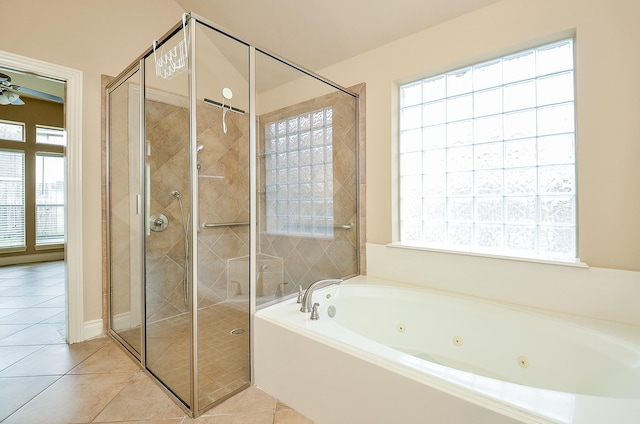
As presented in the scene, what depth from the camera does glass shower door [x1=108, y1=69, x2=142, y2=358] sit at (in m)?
2.07

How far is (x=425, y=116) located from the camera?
2.39 meters

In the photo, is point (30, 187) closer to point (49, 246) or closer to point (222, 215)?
point (49, 246)

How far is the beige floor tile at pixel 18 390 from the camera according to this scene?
1.59m

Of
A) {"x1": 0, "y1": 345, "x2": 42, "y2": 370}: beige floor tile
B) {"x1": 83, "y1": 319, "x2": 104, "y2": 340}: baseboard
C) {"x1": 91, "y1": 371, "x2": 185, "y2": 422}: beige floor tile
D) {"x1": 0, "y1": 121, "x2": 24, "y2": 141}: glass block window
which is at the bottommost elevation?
{"x1": 91, "y1": 371, "x2": 185, "y2": 422}: beige floor tile

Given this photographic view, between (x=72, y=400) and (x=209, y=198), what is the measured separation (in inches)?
51.3

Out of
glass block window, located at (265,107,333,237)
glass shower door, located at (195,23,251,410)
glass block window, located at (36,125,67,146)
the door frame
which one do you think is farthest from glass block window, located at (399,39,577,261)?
glass block window, located at (36,125,67,146)

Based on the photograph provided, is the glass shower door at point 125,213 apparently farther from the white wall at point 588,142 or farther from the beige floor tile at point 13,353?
the white wall at point 588,142

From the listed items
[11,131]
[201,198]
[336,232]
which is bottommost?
[336,232]

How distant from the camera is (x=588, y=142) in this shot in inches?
65.1

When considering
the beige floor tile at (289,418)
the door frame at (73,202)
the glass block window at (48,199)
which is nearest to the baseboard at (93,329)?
the door frame at (73,202)

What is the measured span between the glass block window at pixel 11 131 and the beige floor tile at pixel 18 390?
528 centimetres

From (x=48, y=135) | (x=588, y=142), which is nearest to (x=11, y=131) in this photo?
(x=48, y=135)

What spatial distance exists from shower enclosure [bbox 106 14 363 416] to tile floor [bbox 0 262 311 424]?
0.09m

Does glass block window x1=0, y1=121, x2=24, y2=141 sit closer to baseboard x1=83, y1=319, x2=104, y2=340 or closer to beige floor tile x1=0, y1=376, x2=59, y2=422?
baseboard x1=83, y1=319, x2=104, y2=340
